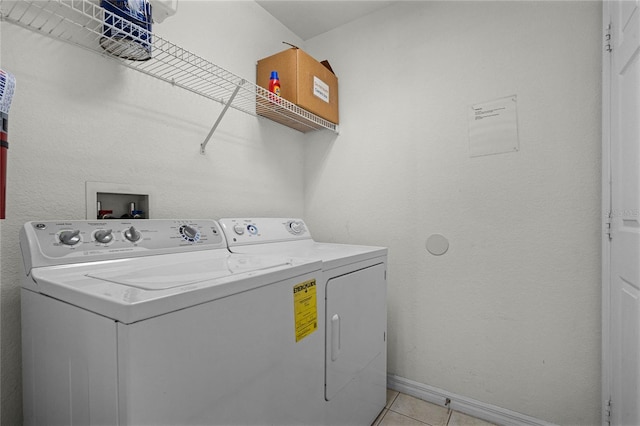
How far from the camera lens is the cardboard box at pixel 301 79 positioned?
6.13ft

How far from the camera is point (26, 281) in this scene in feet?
3.15

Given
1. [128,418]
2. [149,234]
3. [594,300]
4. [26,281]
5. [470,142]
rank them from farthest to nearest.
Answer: [470,142]
[594,300]
[149,234]
[26,281]
[128,418]

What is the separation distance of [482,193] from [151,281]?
5.53ft

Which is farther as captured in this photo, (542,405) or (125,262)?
(542,405)

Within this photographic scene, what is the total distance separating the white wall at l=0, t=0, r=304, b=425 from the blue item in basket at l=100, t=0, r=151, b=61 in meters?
0.13

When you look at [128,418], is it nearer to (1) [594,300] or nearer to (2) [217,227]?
(2) [217,227]

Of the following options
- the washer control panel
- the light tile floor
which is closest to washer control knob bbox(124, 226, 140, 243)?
the washer control panel

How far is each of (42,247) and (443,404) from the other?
2111 millimetres

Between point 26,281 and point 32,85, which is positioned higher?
point 32,85

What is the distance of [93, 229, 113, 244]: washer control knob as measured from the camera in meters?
1.11

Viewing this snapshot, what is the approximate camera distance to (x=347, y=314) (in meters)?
1.43

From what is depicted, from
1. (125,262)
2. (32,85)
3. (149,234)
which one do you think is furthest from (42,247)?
(32,85)

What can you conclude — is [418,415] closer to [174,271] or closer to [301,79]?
[174,271]

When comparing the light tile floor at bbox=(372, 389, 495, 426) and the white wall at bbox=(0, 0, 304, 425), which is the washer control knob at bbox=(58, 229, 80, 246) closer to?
the white wall at bbox=(0, 0, 304, 425)
